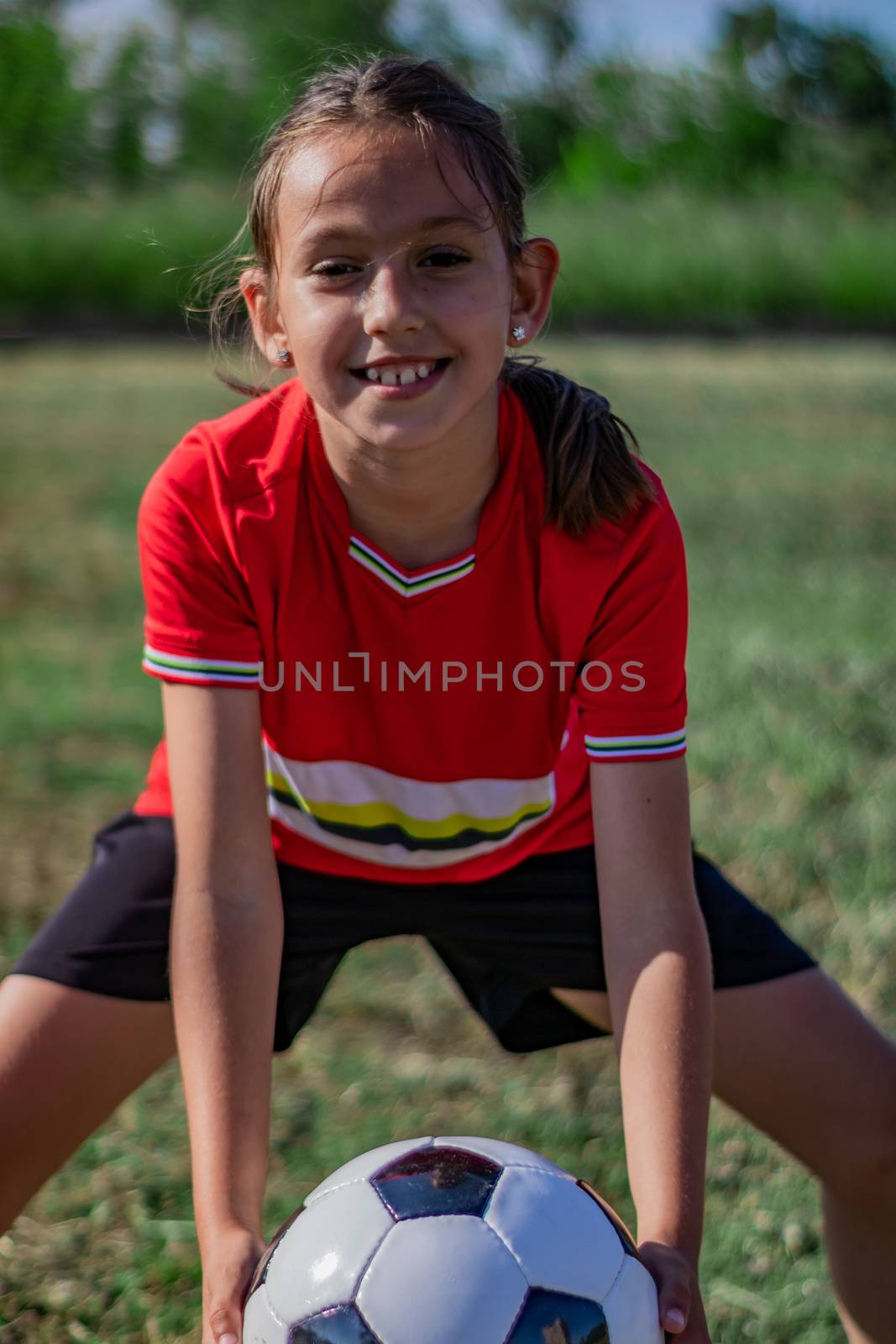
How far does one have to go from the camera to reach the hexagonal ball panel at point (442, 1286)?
4.10 feet

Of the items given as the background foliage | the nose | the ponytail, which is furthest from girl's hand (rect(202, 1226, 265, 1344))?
the background foliage

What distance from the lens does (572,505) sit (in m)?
1.66

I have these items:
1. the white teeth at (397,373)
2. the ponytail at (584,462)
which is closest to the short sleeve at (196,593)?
the white teeth at (397,373)

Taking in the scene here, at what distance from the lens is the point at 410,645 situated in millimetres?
1725

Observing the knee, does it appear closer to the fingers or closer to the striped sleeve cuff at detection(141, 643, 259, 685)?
the fingers

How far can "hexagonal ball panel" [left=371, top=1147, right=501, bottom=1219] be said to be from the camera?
1333 mm

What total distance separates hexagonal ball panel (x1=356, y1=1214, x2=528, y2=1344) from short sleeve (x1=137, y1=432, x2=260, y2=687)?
64cm

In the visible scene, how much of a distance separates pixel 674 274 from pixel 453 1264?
52.3 ft

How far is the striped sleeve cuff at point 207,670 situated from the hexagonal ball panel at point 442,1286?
62cm

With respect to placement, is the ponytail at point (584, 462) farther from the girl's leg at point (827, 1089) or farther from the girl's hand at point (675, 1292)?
the girl's hand at point (675, 1292)

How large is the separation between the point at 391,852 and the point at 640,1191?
50cm

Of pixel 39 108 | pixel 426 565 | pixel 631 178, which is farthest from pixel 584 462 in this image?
pixel 631 178

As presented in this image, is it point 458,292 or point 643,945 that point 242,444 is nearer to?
point 458,292

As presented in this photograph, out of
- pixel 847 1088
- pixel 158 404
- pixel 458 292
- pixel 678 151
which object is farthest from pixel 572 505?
pixel 678 151
